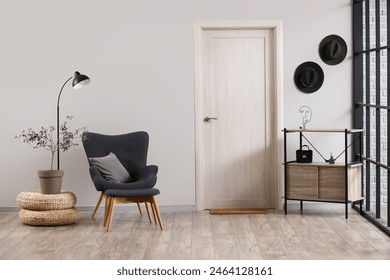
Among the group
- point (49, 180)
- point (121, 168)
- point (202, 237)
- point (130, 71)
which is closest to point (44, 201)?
point (49, 180)

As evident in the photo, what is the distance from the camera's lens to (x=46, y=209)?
693 cm

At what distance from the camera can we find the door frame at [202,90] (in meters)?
7.74

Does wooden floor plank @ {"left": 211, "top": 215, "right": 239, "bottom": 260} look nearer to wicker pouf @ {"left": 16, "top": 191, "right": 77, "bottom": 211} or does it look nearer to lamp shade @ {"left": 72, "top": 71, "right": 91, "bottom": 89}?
wicker pouf @ {"left": 16, "top": 191, "right": 77, "bottom": 211}

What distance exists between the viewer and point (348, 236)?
6.40 m

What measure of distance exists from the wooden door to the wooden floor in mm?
464

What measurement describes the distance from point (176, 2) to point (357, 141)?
2410 mm

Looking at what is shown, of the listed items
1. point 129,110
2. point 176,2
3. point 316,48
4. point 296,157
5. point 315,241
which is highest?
point 176,2

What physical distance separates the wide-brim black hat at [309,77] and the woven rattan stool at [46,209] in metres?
2.70

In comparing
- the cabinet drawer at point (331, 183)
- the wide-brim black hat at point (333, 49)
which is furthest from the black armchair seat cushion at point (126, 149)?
the wide-brim black hat at point (333, 49)

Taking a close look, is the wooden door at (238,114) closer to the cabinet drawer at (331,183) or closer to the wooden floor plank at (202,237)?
the wooden floor plank at (202,237)

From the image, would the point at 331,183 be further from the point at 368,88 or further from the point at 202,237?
the point at 202,237

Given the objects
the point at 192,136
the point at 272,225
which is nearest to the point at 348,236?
the point at 272,225

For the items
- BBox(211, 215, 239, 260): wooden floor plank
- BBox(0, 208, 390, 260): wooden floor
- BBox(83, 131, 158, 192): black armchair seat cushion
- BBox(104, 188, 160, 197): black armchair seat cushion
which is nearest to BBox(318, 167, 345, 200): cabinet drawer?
BBox(0, 208, 390, 260): wooden floor

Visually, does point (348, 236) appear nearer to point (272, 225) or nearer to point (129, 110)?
point (272, 225)
